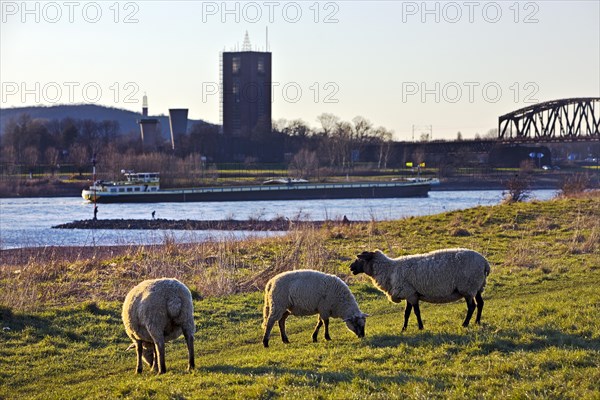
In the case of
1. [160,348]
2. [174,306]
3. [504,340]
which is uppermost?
[174,306]

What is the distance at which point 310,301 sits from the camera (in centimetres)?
1364

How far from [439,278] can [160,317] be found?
4396 millimetres

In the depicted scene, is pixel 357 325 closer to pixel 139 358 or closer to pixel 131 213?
pixel 139 358

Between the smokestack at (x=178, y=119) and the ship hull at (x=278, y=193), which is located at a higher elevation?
the smokestack at (x=178, y=119)

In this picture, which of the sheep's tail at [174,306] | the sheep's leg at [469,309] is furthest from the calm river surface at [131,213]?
the sheep's tail at [174,306]

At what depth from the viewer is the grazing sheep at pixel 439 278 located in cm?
1355

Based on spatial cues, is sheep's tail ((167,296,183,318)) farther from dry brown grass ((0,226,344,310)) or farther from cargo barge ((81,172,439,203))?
cargo barge ((81,172,439,203))

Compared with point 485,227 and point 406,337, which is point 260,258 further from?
point 406,337

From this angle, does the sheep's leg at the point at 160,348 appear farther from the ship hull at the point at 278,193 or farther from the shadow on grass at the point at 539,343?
the ship hull at the point at 278,193

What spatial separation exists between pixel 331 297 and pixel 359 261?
43.1 inches

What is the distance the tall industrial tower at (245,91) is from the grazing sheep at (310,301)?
507 ft

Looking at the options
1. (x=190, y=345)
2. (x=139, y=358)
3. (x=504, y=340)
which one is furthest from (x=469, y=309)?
(x=139, y=358)

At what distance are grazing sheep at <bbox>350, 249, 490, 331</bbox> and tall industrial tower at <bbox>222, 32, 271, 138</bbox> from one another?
154 metres

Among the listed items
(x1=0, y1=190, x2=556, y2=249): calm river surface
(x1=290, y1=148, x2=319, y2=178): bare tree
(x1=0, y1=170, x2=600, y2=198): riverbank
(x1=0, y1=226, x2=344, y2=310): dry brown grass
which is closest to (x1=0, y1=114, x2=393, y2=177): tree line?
(x1=290, y1=148, x2=319, y2=178): bare tree
